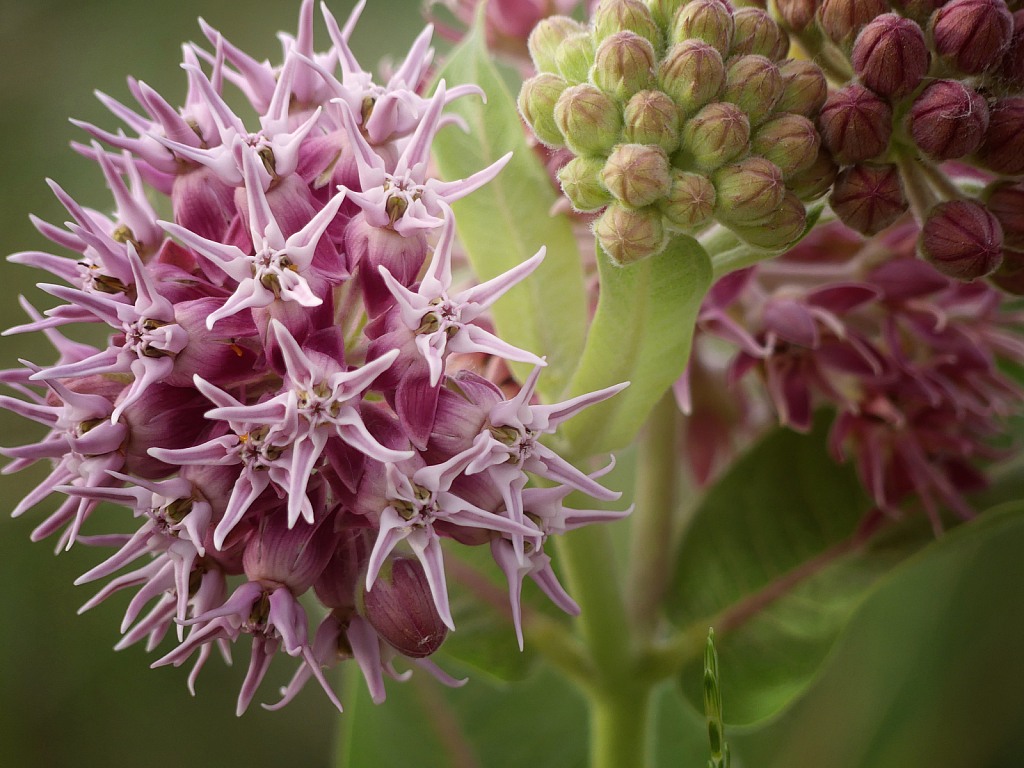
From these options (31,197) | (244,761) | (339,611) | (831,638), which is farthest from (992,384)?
(31,197)

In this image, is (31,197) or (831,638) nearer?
(831,638)

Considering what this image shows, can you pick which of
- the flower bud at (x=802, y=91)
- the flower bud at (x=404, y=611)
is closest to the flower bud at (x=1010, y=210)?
the flower bud at (x=802, y=91)

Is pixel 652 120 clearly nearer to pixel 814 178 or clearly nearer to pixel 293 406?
pixel 814 178

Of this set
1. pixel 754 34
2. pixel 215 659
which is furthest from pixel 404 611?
pixel 215 659

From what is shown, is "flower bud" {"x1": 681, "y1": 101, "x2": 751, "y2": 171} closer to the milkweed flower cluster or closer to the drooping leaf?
the milkweed flower cluster

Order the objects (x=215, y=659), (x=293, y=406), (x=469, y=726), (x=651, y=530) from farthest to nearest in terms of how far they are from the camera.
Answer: (x=215, y=659) < (x=469, y=726) < (x=651, y=530) < (x=293, y=406)

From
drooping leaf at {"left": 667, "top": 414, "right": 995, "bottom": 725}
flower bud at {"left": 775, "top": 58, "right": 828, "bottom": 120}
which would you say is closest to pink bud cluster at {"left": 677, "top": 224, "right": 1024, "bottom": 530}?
drooping leaf at {"left": 667, "top": 414, "right": 995, "bottom": 725}

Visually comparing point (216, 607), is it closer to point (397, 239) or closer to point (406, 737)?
point (397, 239)
